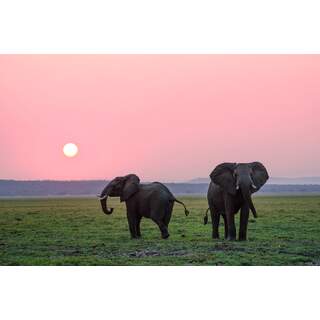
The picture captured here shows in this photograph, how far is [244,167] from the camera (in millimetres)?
20250

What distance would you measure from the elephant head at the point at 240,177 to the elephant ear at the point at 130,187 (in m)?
2.48

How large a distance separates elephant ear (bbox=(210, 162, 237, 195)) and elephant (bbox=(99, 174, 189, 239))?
4.23 feet

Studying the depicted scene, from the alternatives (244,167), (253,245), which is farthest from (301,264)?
(244,167)

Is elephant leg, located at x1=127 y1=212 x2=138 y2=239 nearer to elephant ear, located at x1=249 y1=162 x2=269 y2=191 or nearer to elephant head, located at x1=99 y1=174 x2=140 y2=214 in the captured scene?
elephant head, located at x1=99 y1=174 x2=140 y2=214

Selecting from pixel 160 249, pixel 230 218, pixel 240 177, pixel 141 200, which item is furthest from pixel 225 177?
pixel 160 249

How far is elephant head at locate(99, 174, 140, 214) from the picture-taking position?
21.8m

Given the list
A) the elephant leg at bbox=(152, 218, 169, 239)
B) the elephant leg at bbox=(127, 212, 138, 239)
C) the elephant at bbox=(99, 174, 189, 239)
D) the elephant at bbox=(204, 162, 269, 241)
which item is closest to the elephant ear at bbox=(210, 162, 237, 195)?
the elephant at bbox=(204, 162, 269, 241)

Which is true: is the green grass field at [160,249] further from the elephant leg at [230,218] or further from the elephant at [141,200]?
the elephant at [141,200]

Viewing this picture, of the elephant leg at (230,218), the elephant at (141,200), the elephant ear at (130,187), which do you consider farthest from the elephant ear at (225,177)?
the elephant ear at (130,187)

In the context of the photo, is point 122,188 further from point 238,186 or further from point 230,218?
point 238,186

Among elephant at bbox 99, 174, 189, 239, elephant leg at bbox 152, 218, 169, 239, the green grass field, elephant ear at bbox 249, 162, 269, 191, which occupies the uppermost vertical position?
elephant ear at bbox 249, 162, 269, 191
